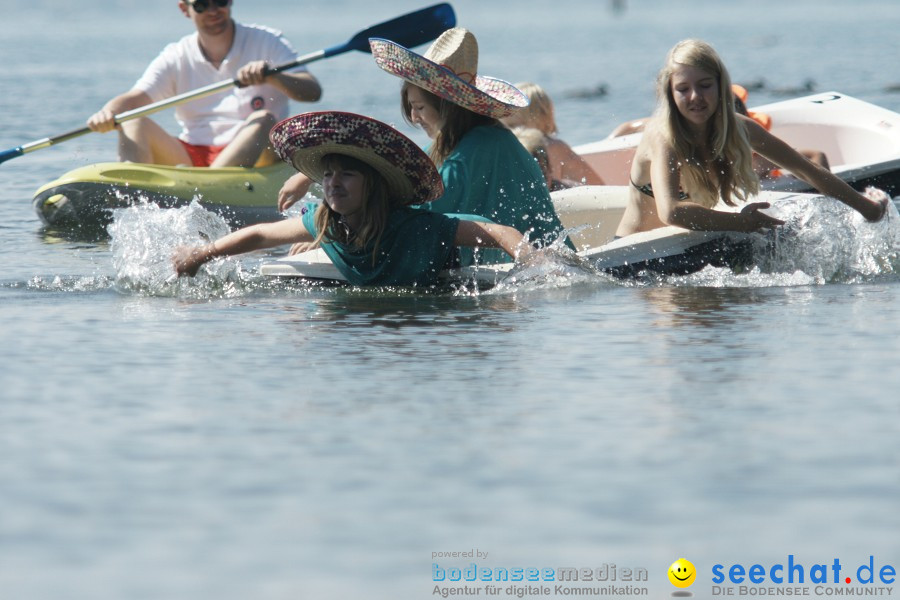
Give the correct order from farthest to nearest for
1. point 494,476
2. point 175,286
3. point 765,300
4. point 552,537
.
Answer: point 175,286, point 765,300, point 494,476, point 552,537

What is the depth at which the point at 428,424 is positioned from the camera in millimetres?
4566

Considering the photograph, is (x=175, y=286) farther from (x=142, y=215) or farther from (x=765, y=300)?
(x=765, y=300)

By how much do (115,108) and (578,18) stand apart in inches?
2197

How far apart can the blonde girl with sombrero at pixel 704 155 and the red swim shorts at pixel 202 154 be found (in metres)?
4.23

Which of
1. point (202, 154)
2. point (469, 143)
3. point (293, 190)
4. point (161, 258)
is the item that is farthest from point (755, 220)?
point (202, 154)

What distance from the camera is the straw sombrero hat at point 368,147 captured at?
20.4ft

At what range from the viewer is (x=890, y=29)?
41.3 metres

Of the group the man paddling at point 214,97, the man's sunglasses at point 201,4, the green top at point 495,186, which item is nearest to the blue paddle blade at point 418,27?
the man paddling at point 214,97

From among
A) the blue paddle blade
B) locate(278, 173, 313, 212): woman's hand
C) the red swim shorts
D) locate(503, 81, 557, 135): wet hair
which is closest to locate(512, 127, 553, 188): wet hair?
locate(503, 81, 557, 135): wet hair

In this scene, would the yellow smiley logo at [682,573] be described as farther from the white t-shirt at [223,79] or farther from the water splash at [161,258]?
the white t-shirt at [223,79]

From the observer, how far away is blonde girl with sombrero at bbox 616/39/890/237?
Result: 6688mm

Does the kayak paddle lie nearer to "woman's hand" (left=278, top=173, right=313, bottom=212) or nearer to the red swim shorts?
the red swim shorts

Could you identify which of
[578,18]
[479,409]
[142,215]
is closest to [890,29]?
[578,18]

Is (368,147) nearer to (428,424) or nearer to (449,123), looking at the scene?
(449,123)
